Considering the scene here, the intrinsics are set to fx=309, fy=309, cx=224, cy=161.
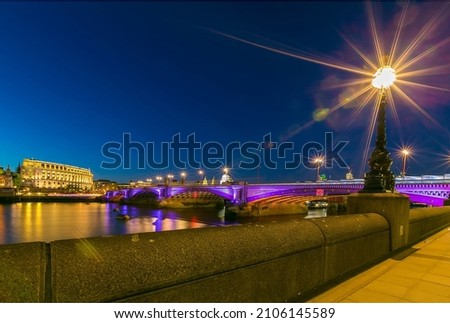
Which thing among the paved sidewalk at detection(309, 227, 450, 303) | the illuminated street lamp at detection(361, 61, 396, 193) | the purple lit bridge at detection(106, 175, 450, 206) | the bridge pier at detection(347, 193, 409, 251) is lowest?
the purple lit bridge at detection(106, 175, 450, 206)

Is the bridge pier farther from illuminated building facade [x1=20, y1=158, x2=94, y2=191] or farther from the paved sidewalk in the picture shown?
illuminated building facade [x1=20, y1=158, x2=94, y2=191]

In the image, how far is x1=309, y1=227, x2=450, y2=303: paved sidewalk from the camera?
3.78 m

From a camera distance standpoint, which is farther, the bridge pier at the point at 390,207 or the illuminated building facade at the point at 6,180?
the illuminated building facade at the point at 6,180

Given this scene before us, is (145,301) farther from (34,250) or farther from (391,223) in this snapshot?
(391,223)

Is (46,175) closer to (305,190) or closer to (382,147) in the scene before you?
(305,190)

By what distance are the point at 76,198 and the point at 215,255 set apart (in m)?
Answer: 157

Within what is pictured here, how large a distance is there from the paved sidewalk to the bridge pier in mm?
642

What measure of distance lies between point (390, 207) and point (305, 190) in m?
58.1

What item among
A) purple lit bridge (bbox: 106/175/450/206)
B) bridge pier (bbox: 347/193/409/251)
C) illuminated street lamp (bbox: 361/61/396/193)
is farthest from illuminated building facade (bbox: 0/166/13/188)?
bridge pier (bbox: 347/193/409/251)

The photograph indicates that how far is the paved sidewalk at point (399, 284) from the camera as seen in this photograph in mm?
3781

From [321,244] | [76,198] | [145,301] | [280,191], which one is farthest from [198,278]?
[76,198]

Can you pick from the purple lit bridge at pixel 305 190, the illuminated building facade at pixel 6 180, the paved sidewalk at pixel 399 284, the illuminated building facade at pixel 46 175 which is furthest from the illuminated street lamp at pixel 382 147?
the illuminated building facade at pixel 46 175

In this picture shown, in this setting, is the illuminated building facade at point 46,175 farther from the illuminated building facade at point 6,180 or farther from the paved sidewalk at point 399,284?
the paved sidewalk at point 399,284

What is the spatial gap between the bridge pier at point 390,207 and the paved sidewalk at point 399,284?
0.64 meters
